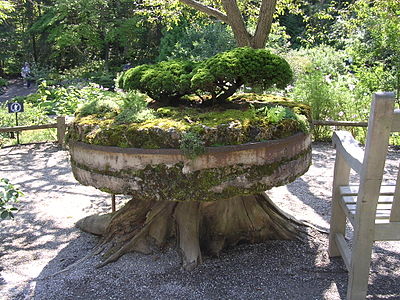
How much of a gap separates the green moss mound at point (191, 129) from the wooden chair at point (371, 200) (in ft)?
2.06

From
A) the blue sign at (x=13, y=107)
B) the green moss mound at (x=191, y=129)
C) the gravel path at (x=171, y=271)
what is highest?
the green moss mound at (x=191, y=129)

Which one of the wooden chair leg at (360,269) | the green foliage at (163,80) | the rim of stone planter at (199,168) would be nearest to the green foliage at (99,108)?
the green foliage at (163,80)

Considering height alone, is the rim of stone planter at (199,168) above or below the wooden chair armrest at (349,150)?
below

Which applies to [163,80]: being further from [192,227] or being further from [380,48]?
[380,48]

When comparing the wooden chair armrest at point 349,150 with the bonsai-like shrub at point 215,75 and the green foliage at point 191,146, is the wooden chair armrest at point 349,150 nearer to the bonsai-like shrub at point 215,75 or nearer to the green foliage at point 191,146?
the bonsai-like shrub at point 215,75

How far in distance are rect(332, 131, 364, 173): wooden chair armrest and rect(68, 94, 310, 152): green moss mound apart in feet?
1.06

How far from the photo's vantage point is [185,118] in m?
3.24

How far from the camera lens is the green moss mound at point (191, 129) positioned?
2920 mm

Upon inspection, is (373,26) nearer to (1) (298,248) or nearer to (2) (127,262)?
(1) (298,248)

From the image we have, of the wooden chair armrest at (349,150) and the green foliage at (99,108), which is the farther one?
the green foliage at (99,108)

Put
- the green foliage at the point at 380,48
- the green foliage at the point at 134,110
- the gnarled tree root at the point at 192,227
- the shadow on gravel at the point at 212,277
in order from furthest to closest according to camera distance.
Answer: the green foliage at the point at 380,48, the gnarled tree root at the point at 192,227, the green foliage at the point at 134,110, the shadow on gravel at the point at 212,277

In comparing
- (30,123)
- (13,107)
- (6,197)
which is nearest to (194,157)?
(6,197)

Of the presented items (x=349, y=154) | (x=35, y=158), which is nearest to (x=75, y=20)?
(x=35, y=158)

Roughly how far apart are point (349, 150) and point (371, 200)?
585 millimetres
